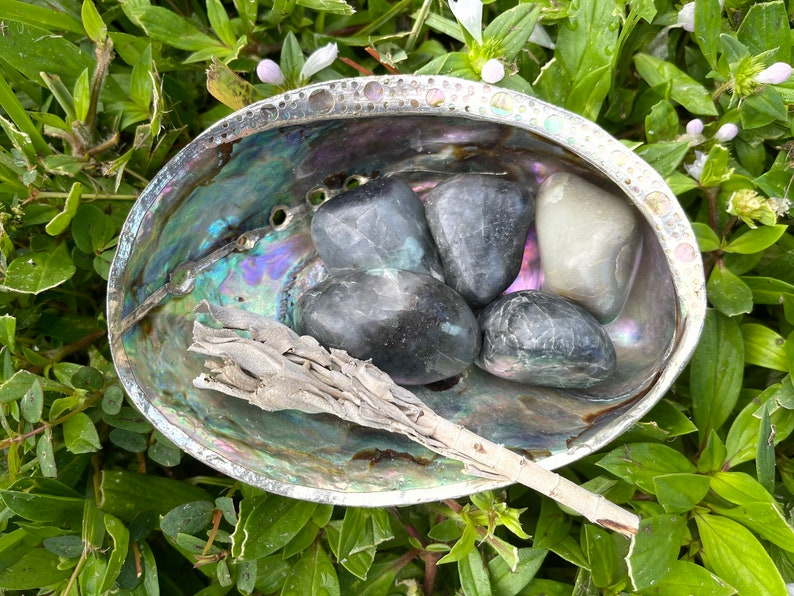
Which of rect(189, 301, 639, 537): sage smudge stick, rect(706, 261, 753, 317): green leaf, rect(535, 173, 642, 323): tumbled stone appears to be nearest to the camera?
rect(189, 301, 639, 537): sage smudge stick

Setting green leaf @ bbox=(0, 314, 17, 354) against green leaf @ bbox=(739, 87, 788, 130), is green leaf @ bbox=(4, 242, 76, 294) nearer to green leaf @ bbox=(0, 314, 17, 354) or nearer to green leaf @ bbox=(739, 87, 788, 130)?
green leaf @ bbox=(0, 314, 17, 354)

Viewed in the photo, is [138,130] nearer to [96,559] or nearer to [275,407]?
[275,407]

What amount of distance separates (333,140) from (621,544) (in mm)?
798

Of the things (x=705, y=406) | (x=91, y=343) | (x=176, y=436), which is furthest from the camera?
(x=91, y=343)

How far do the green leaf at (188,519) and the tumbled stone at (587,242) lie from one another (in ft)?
2.20

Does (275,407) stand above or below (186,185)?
below

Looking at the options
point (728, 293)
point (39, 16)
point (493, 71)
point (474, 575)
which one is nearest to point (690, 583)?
point (474, 575)

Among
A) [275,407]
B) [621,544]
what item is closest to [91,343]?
[275,407]

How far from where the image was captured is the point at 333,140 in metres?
0.97

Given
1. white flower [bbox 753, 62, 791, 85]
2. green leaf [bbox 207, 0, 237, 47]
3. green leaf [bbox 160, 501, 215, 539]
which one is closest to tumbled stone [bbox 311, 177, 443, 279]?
green leaf [bbox 207, 0, 237, 47]

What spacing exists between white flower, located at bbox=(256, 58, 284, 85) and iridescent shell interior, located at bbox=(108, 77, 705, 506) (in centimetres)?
20

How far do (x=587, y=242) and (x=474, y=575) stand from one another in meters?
0.56

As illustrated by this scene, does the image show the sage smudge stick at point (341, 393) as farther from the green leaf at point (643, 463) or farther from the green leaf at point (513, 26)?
the green leaf at point (513, 26)

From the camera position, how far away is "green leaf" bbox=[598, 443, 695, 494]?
1.00 meters
